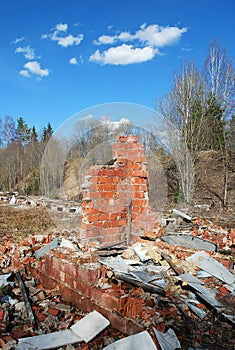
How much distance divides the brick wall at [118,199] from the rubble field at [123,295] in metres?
0.45

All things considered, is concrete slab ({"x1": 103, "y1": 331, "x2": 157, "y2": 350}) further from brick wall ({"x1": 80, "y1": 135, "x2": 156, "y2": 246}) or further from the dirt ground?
the dirt ground

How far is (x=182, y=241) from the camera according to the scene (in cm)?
484

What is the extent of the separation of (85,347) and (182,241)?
285 centimetres

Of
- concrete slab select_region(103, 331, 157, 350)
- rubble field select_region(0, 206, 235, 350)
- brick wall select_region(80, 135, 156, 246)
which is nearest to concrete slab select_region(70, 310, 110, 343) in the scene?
rubble field select_region(0, 206, 235, 350)

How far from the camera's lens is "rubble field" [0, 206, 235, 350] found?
2393mm

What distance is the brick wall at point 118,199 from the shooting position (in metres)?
4.67

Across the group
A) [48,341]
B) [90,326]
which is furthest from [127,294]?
[48,341]

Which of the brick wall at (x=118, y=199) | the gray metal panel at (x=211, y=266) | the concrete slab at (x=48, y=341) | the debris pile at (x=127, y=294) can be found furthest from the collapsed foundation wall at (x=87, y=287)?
the gray metal panel at (x=211, y=266)

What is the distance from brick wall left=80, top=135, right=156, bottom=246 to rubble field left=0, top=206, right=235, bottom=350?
446 millimetres

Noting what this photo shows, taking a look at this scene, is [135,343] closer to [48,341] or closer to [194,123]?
[48,341]

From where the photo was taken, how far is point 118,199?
505 cm

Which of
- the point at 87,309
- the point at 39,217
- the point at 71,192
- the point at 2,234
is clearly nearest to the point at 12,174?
the point at 39,217

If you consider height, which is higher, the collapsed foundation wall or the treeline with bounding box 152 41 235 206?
the treeline with bounding box 152 41 235 206

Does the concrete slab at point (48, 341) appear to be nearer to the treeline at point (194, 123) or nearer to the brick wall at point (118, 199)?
the brick wall at point (118, 199)
